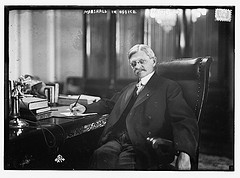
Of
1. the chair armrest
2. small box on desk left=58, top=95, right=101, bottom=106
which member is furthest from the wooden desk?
the chair armrest

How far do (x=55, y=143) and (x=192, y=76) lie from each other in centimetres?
103

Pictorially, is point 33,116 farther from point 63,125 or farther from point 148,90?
point 148,90

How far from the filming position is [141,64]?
2.08m

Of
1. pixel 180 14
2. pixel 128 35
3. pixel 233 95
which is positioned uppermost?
pixel 180 14

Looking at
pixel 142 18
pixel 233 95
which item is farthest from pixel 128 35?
pixel 233 95

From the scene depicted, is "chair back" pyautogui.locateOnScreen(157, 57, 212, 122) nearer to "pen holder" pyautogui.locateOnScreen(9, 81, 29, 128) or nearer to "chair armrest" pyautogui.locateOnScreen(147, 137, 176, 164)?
"chair armrest" pyautogui.locateOnScreen(147, 137, 176, 164)

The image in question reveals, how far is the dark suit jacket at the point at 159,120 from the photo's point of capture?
2.02 metres

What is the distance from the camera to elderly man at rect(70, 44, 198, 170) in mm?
2021

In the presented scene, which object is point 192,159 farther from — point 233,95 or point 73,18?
point 73,18

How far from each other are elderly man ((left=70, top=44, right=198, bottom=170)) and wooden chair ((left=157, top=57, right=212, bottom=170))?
0.04 metres

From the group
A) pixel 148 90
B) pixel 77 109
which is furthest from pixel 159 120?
pixel 77 109

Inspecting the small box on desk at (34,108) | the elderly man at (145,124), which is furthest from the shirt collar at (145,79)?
the small box on desk at (34,108)

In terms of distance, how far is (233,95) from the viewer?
→ 6.83 ft

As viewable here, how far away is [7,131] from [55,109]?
366mm
